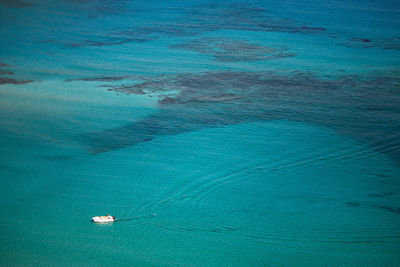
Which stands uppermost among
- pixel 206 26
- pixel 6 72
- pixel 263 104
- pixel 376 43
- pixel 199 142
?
pixel 206 26

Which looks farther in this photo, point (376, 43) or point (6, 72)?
point (376, 43)

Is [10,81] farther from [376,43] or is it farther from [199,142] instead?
[376,43]

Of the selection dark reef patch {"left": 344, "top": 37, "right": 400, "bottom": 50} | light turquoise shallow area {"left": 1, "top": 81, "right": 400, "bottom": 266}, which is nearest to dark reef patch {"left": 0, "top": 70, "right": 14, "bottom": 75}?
light turquoise shallow area {"left": 1, "top": 81, "right": 400, "bottom": 266}

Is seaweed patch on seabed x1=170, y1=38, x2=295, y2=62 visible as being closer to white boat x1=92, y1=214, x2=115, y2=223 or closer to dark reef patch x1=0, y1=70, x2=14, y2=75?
dark reef patch x1=0, y1=70, x2=14, y2=75

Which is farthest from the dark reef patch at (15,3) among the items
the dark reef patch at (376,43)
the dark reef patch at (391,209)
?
the dark reef patch at (391,209)

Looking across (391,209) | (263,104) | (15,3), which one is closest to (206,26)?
(263,104)
